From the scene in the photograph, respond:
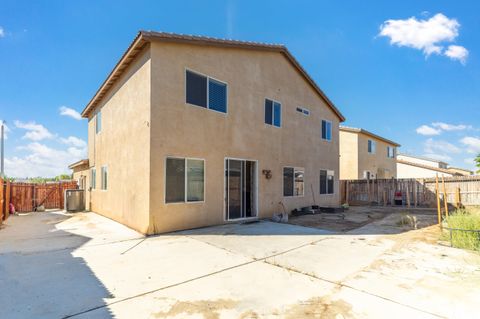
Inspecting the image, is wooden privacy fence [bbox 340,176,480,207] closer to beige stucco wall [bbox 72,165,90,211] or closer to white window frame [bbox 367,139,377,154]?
white window frame [bbox 367,139,377,154]

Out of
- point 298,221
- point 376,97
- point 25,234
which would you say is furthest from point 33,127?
point 376,97

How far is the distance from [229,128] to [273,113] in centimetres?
318

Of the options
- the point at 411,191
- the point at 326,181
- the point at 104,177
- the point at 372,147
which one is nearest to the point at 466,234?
the point at 326,181

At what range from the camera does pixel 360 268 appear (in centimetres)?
505

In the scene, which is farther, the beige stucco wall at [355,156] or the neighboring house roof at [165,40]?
the beige stucco wall at [355,156]

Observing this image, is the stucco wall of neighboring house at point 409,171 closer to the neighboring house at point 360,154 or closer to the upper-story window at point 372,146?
the neighboring house at point 360,154

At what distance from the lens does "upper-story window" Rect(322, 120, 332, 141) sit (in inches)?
646

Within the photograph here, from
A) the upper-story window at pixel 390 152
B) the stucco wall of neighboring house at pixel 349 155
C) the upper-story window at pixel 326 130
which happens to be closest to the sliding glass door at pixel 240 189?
the upper-story window at pixel 326 130

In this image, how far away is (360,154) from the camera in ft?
80.0

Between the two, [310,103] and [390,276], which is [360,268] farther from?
[310,103]

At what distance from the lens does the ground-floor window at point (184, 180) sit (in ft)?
27.3

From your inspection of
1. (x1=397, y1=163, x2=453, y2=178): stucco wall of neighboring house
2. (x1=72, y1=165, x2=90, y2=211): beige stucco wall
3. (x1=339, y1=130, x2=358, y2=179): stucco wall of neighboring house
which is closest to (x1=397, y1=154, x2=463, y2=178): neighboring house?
(x1=397, y1=163, x2=453, y2=178): stucco wall of neighboring house

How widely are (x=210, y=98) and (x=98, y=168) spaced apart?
784 cm

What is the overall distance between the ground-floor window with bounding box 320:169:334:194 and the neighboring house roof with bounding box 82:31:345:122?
5.11 m
